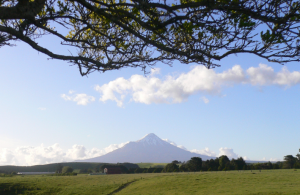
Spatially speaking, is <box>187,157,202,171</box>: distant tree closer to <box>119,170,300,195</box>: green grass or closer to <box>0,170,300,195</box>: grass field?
<box>0,170,300,195</box>: grass field

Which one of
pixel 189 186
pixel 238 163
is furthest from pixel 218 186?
pixel 238 163

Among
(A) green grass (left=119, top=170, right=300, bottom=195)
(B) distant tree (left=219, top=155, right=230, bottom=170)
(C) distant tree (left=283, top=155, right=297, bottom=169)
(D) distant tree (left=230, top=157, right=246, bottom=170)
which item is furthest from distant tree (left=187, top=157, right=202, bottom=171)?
(A) green grass (left=119, top=170, right=300, bottom=195)

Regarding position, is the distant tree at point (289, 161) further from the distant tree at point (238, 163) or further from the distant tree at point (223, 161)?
the distant tree at point (223, 161)

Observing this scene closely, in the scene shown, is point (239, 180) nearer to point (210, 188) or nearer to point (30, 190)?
point (210, 188)

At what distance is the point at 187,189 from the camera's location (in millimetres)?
46156

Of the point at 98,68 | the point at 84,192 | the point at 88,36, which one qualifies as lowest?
the point at 84,192

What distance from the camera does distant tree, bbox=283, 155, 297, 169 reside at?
9234cm

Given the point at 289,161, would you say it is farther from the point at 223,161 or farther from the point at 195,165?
the point at 195,165

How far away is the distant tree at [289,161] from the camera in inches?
3635

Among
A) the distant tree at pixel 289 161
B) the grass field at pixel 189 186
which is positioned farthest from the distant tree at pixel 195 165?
the grass field at pixel 189 186

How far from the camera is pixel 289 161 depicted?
9606 cm

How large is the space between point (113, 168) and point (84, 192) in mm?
60647

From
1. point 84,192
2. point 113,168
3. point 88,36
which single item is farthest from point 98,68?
point 113,168

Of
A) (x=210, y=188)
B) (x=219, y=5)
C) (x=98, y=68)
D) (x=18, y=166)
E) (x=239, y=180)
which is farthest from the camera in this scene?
(x=18, y=166)
